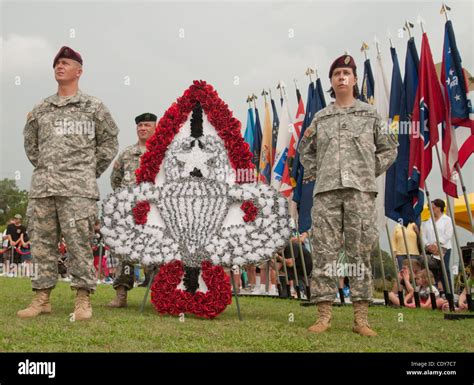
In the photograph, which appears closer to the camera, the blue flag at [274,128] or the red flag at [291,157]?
the red flag at [291,157]

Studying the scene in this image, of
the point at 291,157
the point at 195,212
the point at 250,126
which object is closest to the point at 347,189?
the point at 195,212

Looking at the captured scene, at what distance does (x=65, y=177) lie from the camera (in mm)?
5301

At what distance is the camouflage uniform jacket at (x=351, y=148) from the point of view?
5000 millimetres

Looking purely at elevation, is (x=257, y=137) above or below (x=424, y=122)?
above

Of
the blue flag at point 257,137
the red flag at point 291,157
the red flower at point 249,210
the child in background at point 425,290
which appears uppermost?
A: the blue flag at point 257,137

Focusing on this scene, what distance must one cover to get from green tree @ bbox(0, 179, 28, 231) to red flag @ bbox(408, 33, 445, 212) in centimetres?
4890

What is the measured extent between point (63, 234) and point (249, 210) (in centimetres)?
183

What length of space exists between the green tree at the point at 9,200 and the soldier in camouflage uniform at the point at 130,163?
47.6 m

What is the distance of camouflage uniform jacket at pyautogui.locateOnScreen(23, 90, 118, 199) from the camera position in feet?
17.4

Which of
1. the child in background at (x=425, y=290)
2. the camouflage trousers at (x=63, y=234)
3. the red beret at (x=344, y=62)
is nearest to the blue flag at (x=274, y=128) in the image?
the child in background at (x=425, y=290)

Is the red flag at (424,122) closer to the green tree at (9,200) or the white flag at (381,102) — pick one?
the white flag at (381,102)

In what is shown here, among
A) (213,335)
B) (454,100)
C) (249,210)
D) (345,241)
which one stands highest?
(454,100)

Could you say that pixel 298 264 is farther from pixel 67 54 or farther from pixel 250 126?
pixel 67 54

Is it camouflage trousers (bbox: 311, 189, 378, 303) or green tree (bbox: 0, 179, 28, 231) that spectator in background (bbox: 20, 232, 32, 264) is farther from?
green tree (bbox: 0, 179, 28, 231)
